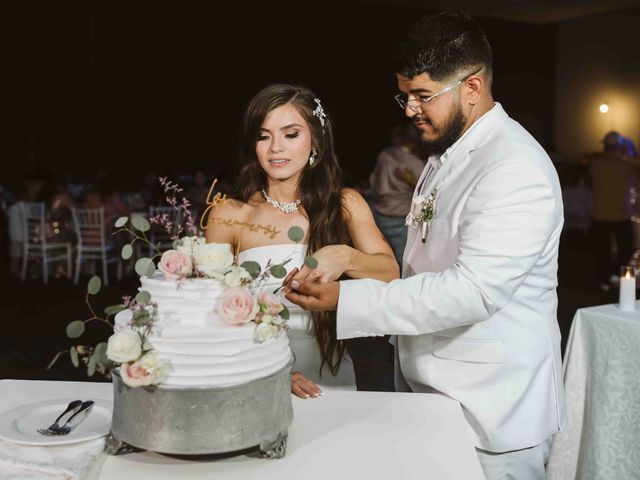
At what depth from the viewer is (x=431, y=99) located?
1926 millimetres

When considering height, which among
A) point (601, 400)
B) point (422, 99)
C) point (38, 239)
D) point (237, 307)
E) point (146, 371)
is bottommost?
point (601, 400)

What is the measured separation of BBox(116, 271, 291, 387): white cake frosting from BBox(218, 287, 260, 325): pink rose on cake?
0.03 metres

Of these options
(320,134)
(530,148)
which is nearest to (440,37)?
(530,148)

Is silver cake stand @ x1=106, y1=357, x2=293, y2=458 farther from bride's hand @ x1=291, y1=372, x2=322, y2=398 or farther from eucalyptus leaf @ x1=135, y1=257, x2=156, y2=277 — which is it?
bride's hand @ x1=291, y1=372, x2=322, y2=398

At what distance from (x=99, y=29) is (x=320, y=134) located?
9.51 meters

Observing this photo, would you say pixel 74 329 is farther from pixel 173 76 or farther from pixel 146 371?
pixel 173 76

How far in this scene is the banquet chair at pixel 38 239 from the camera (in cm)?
787

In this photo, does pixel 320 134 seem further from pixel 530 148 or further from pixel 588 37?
pixel 588 37

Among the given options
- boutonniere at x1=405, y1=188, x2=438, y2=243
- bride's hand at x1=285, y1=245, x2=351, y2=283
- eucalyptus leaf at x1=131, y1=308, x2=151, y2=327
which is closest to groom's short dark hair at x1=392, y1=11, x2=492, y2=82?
boutonniere at x1=405, y1=188, x2=438, y2=243

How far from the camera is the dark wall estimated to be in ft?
35.4

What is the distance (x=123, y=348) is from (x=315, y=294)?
1.84ft

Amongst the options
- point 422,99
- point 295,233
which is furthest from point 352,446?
point 422,99

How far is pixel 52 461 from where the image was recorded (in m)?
1.44

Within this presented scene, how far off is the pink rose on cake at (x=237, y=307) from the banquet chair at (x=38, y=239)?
7.01m
